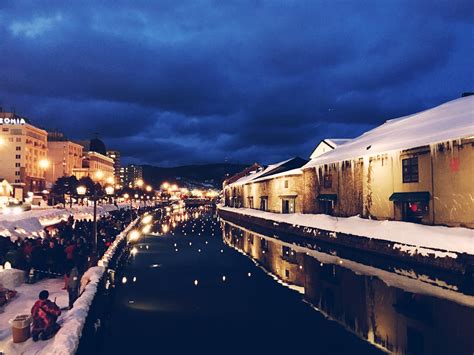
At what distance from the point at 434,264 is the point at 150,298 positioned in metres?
13.6

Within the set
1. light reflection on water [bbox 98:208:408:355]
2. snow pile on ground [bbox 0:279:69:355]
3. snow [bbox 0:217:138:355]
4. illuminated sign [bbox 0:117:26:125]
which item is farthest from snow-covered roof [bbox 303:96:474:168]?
illuminated sign [bbox 0:117:26:125]

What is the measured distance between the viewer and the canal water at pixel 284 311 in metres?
A: 11.4

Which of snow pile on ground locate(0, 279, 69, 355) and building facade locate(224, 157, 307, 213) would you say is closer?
snow pile on ground locate(0, 279, 69, 355)

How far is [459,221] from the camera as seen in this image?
78.6 ft

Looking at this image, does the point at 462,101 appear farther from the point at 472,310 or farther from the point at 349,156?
the point at 472,310

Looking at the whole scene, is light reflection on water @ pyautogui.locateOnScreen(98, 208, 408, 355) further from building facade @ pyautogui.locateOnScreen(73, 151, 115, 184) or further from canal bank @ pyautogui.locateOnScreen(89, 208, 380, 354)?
building facade @ pyautogui.locateOnScreen(73, 151, 115, 184)

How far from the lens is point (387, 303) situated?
603 inches

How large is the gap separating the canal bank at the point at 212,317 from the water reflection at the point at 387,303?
85 centimetres

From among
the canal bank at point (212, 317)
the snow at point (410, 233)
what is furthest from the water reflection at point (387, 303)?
the snow at point (410, 233)

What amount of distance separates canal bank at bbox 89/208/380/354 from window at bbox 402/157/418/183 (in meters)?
13.7

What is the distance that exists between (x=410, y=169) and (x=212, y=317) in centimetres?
2120

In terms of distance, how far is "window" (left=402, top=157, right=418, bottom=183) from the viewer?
2883cm

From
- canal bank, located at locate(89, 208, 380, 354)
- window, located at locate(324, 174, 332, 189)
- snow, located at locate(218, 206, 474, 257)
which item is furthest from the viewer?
window, located at locate(324, 174, 332, 189)

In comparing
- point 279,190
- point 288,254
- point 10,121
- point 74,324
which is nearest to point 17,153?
point 10,121
